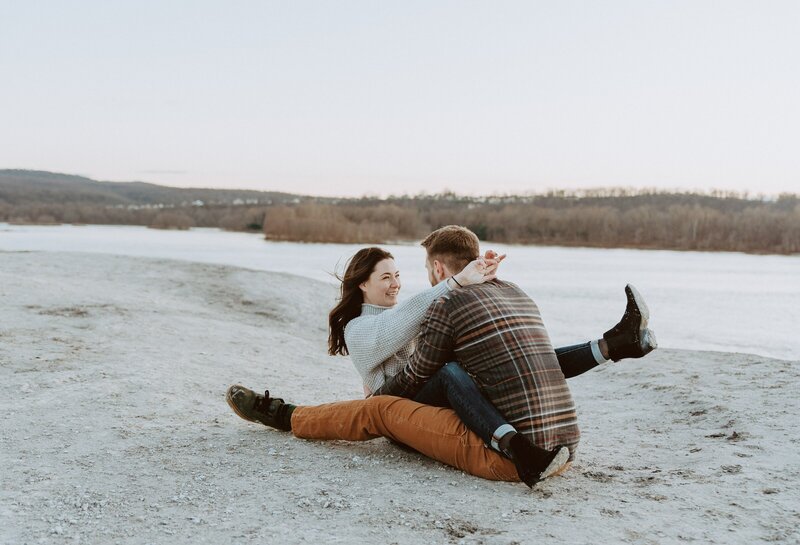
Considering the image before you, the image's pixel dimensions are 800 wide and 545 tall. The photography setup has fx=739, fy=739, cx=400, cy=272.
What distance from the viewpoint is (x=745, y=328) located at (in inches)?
534

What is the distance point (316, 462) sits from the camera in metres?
4.39

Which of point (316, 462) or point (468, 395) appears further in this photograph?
point (316, 462)

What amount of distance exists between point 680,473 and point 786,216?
206 ft

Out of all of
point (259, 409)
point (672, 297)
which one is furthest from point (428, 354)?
point (672, 297)

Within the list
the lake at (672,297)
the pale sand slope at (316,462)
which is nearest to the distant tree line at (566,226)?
the lake at (672,297)

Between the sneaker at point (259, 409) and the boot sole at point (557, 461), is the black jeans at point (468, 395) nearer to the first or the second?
the boot sole at point (557, 461)

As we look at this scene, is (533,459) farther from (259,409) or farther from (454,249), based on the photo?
(259,409)

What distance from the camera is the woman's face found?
452cm

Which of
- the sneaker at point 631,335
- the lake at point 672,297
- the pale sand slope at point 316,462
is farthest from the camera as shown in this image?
the lake at point 672,297

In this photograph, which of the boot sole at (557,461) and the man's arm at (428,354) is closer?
the boot sole at (557,461)

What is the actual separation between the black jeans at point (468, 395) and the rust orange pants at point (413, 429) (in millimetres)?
95

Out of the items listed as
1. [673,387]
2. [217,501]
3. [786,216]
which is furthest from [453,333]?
[786,216]

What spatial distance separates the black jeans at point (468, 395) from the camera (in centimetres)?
384

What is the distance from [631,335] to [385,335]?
143 centimetres
